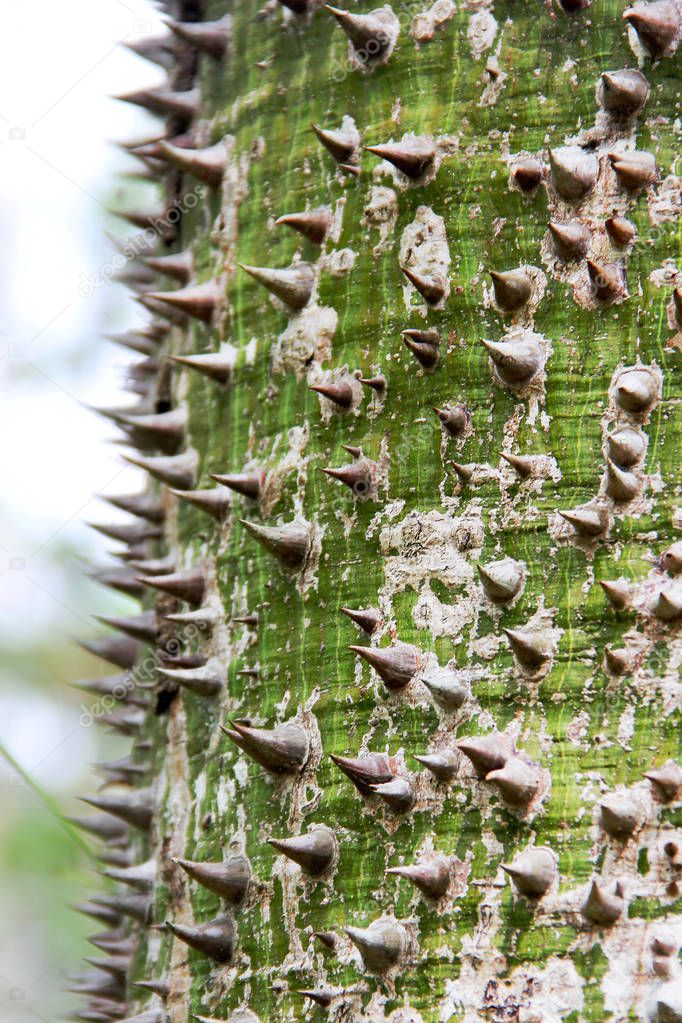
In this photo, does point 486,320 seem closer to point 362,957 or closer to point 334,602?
point 334,602

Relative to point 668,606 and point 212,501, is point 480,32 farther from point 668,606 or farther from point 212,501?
point 668,606

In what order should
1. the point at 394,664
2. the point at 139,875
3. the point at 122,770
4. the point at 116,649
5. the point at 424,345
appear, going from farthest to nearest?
the point at 116,649
the point at 122,770
the point at 139,875
the point at 424,345
the point at 394,664

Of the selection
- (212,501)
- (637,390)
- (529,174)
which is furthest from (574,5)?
(212,501)

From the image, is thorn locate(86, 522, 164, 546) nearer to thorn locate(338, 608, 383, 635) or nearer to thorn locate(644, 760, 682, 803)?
thorn locate(338, 608, 383, 635)

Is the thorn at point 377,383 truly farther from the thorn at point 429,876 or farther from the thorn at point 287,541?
the thorn at point 429,876

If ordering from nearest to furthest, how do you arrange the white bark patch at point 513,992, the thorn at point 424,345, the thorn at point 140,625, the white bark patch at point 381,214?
the white bark patch at point 513,992 < the thorn at point 424,345 < the white bark patch at point 381,214 < the thorn at point 140,625

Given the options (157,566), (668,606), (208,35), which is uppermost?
(208,35)

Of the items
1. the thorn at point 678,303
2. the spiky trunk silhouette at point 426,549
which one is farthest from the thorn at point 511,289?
the thorn at point 678,303
